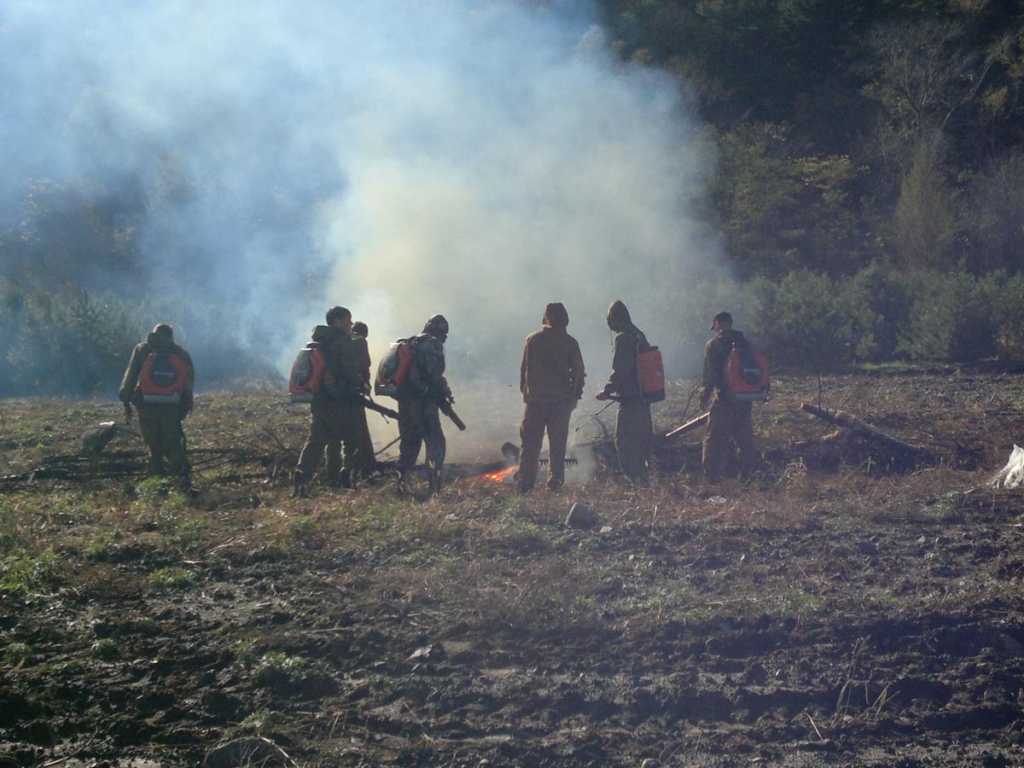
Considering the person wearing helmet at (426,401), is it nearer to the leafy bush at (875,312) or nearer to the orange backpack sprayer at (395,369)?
the orange backpack sprayer at (395,369)

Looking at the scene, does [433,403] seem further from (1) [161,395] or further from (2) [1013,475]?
(2) [1013,475]

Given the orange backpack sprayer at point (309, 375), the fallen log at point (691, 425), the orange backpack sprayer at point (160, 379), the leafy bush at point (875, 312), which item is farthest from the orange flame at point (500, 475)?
the leafy bush at point (875, 312)

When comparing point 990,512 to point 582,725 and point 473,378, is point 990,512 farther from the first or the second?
point 473,378

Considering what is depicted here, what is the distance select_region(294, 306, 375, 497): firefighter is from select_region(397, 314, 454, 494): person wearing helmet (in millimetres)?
395

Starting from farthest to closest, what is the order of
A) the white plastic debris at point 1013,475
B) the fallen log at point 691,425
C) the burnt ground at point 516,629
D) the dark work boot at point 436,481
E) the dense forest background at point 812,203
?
Answer: the dense forest background at point 812,203 → the fallen log at point 691,425 → the dark work boot at point 436,481 → the white plastic debris at point 1013,475 → the burnt ground at point 516,629

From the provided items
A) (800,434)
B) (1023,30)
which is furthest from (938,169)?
(800,434)

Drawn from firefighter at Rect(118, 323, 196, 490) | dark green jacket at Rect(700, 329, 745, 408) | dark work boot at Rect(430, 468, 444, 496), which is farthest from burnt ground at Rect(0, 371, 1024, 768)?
dark green jacket at Rect(700, 329, 745, 408)

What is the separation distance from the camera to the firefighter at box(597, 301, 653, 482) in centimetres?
915

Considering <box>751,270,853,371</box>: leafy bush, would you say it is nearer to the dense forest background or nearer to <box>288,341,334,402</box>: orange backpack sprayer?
the dense forest background

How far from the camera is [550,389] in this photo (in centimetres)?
870

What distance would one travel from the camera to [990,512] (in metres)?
6.95

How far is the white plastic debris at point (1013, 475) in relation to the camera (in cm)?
798

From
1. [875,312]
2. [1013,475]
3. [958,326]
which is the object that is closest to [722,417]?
[1013,475]

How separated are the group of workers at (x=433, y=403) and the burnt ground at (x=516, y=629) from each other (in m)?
0.83
